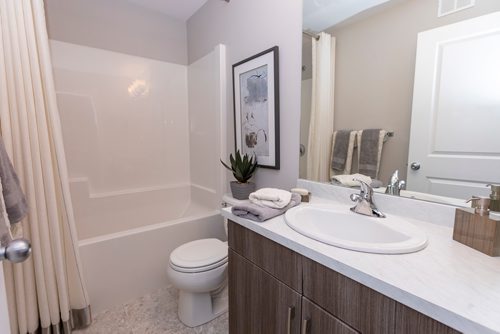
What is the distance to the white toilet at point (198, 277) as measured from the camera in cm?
130

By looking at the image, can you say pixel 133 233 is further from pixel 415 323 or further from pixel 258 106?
pixel 415 323

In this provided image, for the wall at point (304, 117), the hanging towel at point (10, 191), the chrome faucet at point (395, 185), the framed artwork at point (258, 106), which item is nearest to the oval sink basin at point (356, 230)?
the chrome faucet at point (395, 185)

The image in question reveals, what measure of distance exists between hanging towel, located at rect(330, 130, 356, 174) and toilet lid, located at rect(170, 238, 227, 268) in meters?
0.85

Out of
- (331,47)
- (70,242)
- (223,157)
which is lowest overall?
(70,242)

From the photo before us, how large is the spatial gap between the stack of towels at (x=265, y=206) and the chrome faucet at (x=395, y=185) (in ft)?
A: 1.32

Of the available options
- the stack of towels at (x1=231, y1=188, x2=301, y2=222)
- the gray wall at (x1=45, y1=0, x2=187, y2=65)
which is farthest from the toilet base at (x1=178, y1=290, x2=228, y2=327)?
the gray wall at (x1=45, y1=0, x2=187, y2=65)

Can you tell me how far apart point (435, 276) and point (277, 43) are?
139 centimetres

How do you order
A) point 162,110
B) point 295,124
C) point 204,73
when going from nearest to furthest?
point 295,124 → point 204,73 → point 162,110

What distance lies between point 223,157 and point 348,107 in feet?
3.66

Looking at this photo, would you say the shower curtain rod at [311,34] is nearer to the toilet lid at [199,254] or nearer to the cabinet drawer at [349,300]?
the cabinet drawer at [349,300]

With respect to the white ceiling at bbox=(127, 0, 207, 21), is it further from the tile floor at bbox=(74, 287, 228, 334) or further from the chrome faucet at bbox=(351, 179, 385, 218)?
the tile floor at bbox=(74, 287, 228, 334)

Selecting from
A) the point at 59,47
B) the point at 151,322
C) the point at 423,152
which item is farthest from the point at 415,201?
the point at 59,47

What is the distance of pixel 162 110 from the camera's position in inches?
93.3

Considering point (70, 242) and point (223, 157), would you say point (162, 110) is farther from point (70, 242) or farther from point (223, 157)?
point (70, 242)
